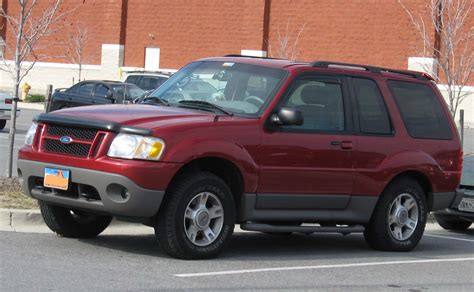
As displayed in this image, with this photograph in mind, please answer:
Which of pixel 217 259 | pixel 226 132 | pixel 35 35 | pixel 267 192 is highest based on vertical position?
pixel 35 35

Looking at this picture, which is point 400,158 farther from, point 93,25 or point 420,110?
point 93,25

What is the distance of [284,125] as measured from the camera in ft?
29.4

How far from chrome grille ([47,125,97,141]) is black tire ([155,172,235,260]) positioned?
2.91 feet

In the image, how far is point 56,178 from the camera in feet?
27.6

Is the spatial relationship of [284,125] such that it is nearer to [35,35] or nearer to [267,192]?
[267,192]

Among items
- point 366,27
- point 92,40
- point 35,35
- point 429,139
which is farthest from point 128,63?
point 429,139

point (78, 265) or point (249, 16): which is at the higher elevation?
point (249, 16)

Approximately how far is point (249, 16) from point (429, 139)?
38512mm

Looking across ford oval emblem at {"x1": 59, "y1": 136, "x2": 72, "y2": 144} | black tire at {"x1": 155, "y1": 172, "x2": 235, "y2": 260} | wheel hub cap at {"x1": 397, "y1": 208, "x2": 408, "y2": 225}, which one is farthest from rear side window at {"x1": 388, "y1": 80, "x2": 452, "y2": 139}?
ford oval emblem at {"x1": 59, "y1": 136, "x2": 72, "y2": 144}

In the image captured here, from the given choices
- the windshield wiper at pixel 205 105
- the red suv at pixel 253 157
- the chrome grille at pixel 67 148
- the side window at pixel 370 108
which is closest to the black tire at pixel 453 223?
the red suv at pixel 253 157

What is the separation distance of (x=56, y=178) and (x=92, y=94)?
63.9 feet

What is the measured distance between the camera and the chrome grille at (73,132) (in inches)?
326

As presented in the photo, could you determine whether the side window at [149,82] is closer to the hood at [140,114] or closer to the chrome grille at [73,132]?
the hood at [140,114]

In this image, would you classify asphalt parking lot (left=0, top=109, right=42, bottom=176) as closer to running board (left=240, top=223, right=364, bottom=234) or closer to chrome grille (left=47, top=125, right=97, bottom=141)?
chrome grille (left=47, top=125, right=97, bottom=141)
